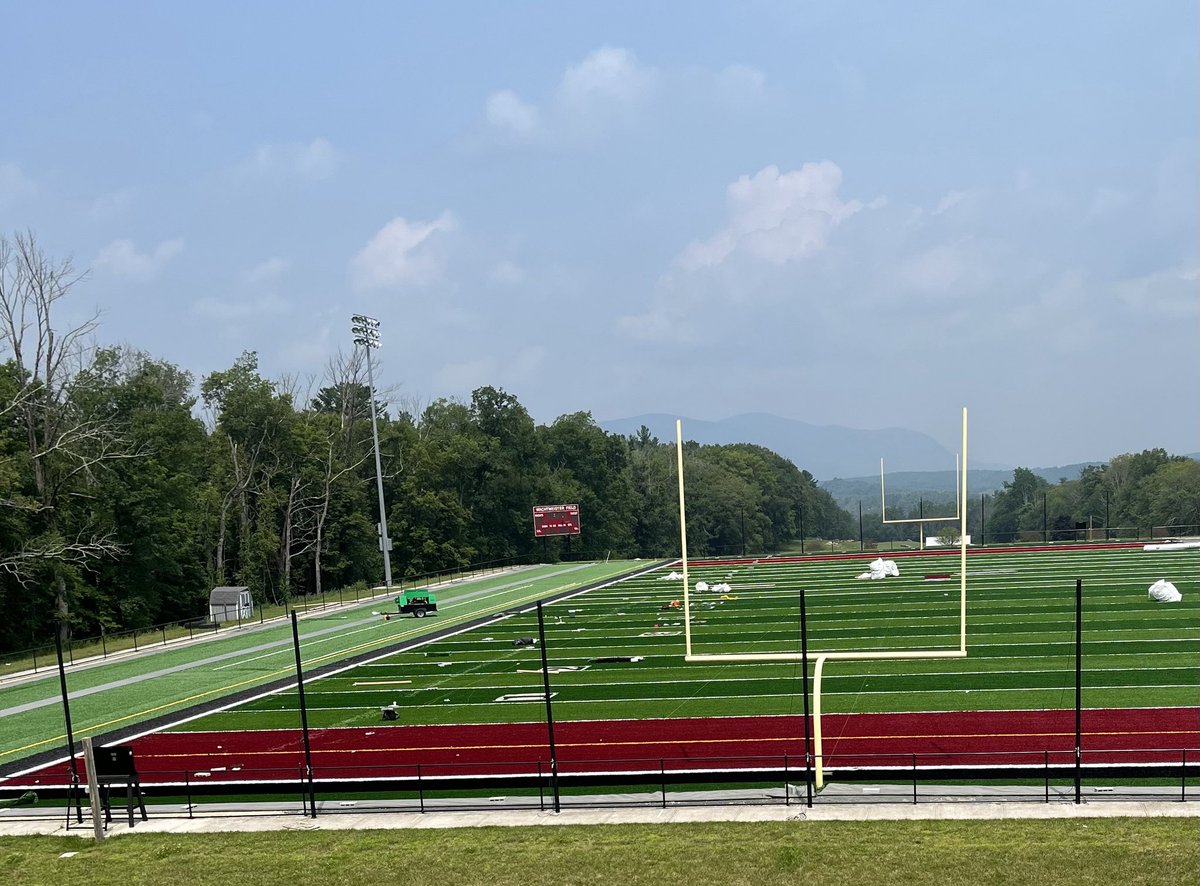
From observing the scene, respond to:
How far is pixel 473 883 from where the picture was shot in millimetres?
13977

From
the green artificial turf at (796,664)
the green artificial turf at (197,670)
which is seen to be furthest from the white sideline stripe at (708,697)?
the green artificial turf at (197,670)

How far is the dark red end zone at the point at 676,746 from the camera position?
60.3ft

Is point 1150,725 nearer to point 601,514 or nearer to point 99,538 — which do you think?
point 99,538

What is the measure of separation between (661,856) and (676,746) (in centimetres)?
581

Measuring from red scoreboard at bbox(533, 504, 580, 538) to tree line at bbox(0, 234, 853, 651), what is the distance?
37.1 ft

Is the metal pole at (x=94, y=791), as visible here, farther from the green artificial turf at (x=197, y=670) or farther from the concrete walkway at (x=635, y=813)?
the green artificial turf at (x=197, y=670)

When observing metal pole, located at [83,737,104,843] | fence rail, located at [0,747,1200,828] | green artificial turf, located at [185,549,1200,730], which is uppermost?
metal pole, located at [83,737,104,843]

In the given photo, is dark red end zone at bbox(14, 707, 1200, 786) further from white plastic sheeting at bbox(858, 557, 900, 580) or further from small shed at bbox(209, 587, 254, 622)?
white plastic sheeting at bbox(858, 557, 900, 580)

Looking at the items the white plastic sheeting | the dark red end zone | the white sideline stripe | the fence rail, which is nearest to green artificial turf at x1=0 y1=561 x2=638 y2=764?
the dark red end zone

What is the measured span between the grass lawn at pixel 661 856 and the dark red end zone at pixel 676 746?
2.48m

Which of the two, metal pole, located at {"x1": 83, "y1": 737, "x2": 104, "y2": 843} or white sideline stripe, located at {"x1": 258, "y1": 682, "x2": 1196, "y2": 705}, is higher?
metal pole, located at {"x1": 83, "y1": 737, "x2": 104, "y2": 843}

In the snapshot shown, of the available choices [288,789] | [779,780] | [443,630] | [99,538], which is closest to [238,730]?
[288,789]

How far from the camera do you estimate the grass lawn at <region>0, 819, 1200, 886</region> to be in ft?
43.9

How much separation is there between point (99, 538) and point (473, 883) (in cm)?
4153
